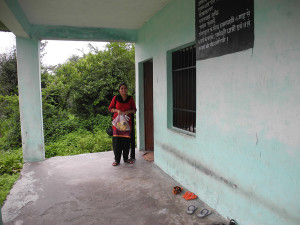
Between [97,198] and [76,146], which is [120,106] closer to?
[97,198]

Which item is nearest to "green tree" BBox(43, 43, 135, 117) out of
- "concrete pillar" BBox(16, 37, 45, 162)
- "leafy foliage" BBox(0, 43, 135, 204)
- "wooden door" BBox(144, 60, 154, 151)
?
"leafy foliage" BBox(0, 43, 135, 204)

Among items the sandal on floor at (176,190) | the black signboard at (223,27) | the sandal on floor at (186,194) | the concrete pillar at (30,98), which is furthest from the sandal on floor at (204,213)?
the concrete pillar at (30,98)

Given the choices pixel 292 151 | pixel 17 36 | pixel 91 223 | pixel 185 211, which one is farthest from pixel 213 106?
pixel 17 36

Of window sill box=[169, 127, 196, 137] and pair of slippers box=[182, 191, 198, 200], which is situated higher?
window sill box=[169, 127, 196, 137]

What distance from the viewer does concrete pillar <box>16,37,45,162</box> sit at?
5.85 meters

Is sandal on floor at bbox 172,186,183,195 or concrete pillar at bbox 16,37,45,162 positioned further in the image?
concrete pillar at bbox 16,37,45,162

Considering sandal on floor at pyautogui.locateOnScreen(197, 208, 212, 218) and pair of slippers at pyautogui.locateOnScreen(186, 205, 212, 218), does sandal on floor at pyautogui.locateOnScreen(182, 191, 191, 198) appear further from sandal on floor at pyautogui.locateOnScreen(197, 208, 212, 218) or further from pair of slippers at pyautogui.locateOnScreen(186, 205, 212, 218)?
sandal on floor at pyautogui.locateOnScreen(197, 208, 212, 218)

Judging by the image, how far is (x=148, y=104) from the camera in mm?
6691

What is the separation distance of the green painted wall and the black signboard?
0.10 m

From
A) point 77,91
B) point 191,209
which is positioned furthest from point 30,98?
point 191,209

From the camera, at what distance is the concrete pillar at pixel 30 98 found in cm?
585

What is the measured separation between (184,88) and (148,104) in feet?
7.72

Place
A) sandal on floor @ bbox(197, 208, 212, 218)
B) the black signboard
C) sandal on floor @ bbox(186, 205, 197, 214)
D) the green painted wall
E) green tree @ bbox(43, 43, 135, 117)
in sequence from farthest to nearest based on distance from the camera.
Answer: green tree @ bbox(43, 43, 135, 117) < sandal on floor @ bbox(186, 205, 197, 214) < sandal on floor @ bbox(197, 208, 212, 218) < the black signboard < the green painted wall

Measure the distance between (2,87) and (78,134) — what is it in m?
3.97
